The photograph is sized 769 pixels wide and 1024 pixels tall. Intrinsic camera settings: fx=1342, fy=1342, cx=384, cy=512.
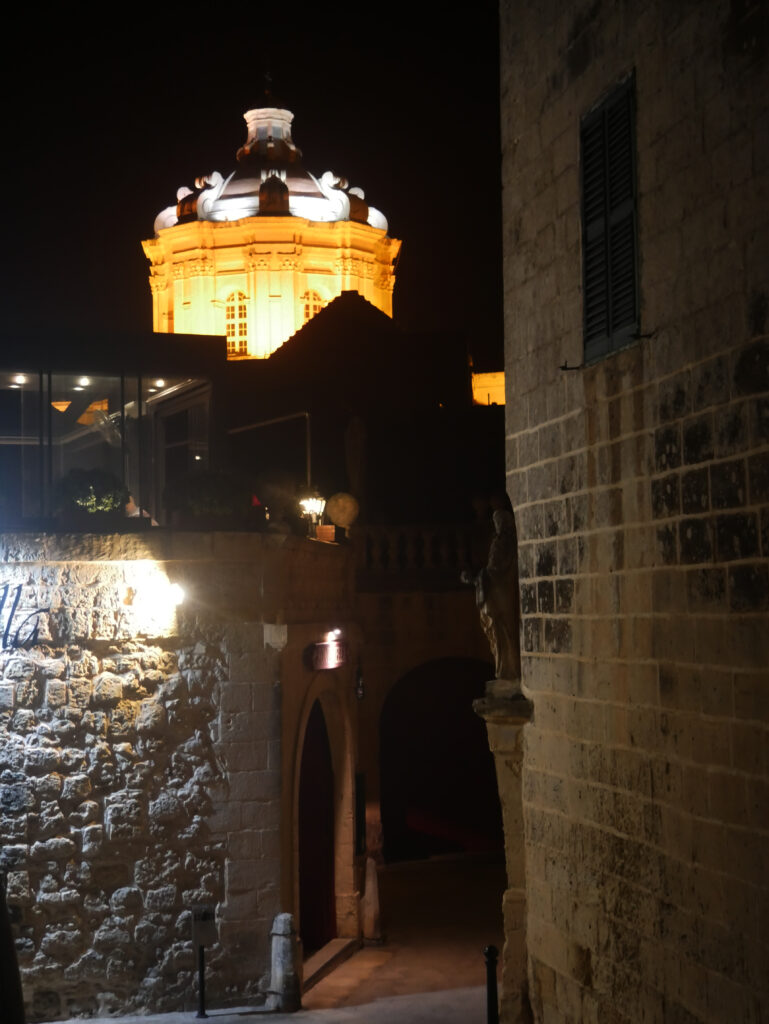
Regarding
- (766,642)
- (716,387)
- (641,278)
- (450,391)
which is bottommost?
(766,642)

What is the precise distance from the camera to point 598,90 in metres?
7.21

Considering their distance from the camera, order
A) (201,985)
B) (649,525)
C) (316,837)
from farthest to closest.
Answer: (316,837) → (201,985) → (649,525)

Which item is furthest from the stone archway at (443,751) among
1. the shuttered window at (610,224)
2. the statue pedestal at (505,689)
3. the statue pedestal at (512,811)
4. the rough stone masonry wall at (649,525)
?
the shuttered window at (610,224)

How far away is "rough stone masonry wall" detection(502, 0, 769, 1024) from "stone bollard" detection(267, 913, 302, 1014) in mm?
4553

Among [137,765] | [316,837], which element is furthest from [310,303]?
[137,765]

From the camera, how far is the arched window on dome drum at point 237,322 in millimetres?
43000

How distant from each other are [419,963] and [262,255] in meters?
31.4

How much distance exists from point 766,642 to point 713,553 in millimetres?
582

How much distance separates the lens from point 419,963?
1399 centimetres

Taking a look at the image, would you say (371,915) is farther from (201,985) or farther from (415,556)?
(415,556)

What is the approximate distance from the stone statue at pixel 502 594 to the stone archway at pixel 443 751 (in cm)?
1227

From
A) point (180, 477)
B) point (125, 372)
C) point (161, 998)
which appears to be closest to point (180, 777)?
point (161, 998)

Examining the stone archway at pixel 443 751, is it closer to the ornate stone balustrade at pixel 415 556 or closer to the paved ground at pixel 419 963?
the paved ground at pixel 419 963

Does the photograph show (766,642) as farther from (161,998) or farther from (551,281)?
(161,998)
